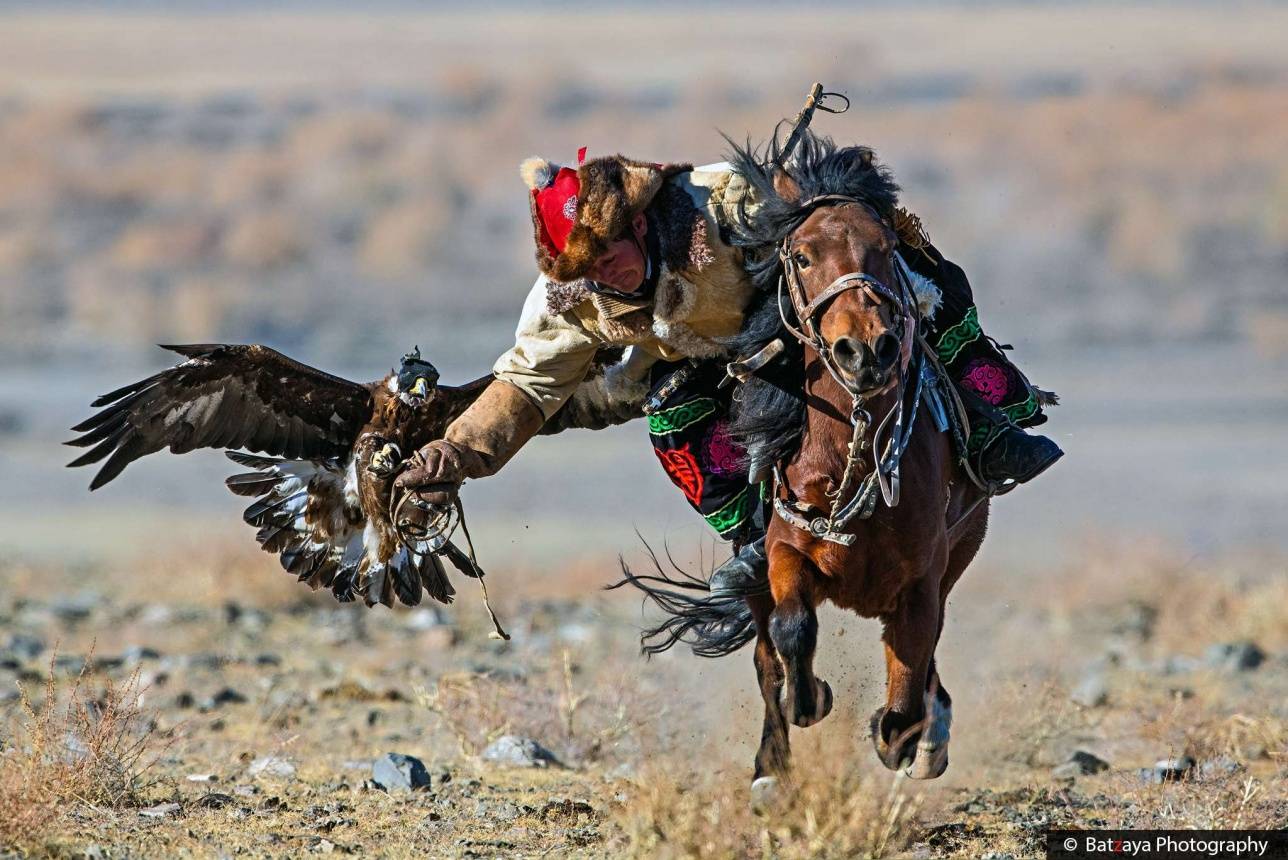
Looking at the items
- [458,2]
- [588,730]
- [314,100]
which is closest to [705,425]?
[588,730]

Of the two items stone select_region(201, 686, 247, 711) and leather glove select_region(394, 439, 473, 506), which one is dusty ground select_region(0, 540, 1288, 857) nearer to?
stone select_region(201, 686, 247, 711)

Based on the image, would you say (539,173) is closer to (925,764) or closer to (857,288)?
(857,288)

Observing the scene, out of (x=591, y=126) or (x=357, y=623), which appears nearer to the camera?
(x=357, y=623)

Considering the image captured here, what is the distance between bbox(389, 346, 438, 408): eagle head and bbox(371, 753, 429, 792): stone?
1357 mm

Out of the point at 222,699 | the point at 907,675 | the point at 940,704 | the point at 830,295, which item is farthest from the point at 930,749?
the point at 222,699

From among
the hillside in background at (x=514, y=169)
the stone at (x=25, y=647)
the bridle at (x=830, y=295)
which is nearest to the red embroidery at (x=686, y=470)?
the bridle at (x=830, y=295)

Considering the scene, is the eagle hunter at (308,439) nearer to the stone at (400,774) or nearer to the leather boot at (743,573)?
the stone at (400,774)

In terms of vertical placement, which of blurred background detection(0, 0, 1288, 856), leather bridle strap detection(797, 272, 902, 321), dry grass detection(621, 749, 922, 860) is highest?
blurred background detection(0, 0, 1288, 856)

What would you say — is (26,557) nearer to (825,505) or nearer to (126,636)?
(126,636)

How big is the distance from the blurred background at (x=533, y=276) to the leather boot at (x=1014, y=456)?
100cm

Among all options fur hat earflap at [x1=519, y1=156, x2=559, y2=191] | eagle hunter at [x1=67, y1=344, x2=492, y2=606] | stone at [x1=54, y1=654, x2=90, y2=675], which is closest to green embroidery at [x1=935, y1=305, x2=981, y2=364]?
fur hat earflap at [x1=519, y1=156, x2=559, y2=191]

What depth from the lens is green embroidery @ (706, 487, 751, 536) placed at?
27.2 ft

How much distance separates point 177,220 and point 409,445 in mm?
A: 22255

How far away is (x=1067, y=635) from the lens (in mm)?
13492
